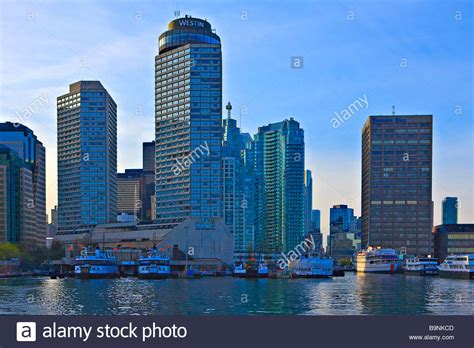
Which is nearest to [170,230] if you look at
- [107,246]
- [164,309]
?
[107,246]

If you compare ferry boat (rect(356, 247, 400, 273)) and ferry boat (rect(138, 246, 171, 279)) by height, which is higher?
ferry boat (rect(138, 246, 171, 279))

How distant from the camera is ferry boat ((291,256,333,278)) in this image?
135000mm

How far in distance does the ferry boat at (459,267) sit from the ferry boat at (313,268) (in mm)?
28603

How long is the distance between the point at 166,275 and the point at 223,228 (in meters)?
43.8

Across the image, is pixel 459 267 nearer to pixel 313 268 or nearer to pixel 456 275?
pixel 456 275

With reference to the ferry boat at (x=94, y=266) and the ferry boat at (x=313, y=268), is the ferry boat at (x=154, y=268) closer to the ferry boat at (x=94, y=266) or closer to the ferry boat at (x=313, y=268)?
the ferry boat at (x=94, y=266)

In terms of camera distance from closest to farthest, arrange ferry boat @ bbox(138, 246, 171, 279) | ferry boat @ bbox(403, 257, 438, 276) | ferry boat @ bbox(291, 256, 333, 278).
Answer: ferry boat @ bbox(291, 256, 333, 278)
ferry boat @ bbox(138, 246, 171, 279)
ferry boat @ bbox(403, 257, 438, 276)

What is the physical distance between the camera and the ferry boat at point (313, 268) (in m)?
135

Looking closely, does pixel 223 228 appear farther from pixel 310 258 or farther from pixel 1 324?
pixel 1 324

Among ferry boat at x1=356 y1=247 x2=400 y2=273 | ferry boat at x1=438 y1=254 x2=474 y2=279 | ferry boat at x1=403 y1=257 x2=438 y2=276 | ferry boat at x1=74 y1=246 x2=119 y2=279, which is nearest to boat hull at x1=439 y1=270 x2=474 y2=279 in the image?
ferry boat at x1=438 y1=254 x2=474 y2=279

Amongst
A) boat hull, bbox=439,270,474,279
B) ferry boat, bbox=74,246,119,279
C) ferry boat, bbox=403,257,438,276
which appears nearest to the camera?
boat hull, bbox=439,270,474,279

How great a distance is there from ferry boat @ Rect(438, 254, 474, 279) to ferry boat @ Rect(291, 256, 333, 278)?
28603 mm

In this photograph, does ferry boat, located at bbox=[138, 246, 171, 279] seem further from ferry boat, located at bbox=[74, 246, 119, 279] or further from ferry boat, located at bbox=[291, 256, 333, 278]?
ferry boat, located at bbox=[291, 256, 333, 278]

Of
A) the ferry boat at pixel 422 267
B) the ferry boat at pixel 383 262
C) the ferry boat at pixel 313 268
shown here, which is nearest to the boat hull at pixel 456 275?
the ferry boat at pixel 422 267
